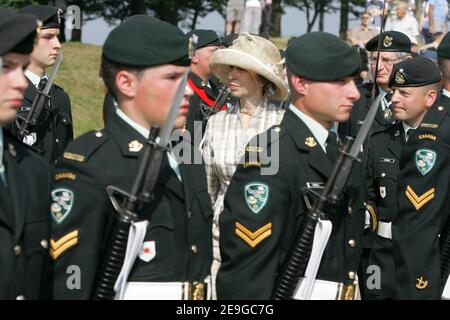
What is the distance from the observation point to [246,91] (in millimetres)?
7031

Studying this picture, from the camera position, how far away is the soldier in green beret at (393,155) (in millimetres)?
7035

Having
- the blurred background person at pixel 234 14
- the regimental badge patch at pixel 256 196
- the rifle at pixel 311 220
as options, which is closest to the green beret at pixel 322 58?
the rifle at pixel 311 220

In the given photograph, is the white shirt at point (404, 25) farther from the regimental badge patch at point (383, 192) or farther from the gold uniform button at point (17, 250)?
the gold uniform button at point (17, 250)

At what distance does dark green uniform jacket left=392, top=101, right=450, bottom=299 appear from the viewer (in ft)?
18.6

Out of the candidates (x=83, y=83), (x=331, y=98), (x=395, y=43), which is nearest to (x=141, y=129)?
(x=331, y=98)

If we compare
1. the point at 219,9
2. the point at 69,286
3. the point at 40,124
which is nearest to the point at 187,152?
the point at 69,286

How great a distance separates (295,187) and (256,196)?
22cm

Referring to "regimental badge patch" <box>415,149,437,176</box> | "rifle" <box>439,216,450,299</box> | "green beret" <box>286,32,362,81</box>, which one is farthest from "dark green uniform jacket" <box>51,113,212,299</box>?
"rifle" <box>439,216,450,299</box>

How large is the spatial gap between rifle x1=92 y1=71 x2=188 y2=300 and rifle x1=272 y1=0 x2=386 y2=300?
0.83 meters

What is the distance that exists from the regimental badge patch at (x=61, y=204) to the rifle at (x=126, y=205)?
173 mm

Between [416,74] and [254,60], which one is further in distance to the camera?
[416,74]

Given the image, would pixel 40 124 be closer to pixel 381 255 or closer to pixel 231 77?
pixel 231 77

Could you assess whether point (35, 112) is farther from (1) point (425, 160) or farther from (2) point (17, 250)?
(2) point (17, 250)

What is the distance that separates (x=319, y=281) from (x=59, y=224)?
134 centimetres
